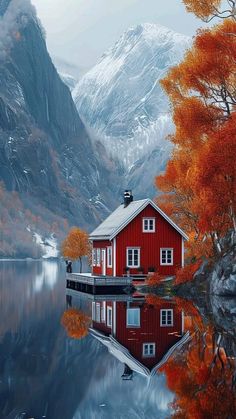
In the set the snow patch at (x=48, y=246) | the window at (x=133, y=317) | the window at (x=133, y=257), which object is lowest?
the window at (x=133, y=317)

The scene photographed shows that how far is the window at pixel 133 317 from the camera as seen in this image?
29719 millimetres

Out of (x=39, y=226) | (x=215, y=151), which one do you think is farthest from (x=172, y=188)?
(x=39, y=226)

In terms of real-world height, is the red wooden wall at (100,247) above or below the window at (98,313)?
above

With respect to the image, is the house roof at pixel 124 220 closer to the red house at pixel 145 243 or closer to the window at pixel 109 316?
the red house at pixel 145 243

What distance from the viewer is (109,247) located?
5619 cm

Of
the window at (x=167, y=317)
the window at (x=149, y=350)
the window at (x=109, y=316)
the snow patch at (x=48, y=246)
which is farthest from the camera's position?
the snow patch at (x=48, y=246)

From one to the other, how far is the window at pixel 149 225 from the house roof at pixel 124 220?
814 millimetres

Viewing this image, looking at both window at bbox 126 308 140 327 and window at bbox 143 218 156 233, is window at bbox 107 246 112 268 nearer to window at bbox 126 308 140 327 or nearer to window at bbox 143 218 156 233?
window at bbox 143 218 156 233

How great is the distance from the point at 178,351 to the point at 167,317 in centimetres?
1005

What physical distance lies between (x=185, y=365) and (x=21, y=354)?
5.09m

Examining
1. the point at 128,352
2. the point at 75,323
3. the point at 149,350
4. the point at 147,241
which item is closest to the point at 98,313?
the point at 75,323

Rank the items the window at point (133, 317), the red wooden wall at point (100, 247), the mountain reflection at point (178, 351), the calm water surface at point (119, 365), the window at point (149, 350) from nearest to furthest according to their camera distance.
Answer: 1. the calm water surface at point (119, 365)
2. the mountain reflection at point (178, 351)
3. the window at point (149, 350)
4. the window at point (133, 317)
5. the red wooden wall at point (100, 247)

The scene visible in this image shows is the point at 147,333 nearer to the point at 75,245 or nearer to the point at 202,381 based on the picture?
the point at 202,381

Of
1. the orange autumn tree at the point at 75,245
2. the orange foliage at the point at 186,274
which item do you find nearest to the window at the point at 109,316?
the orange foliage at the point at 186,274
